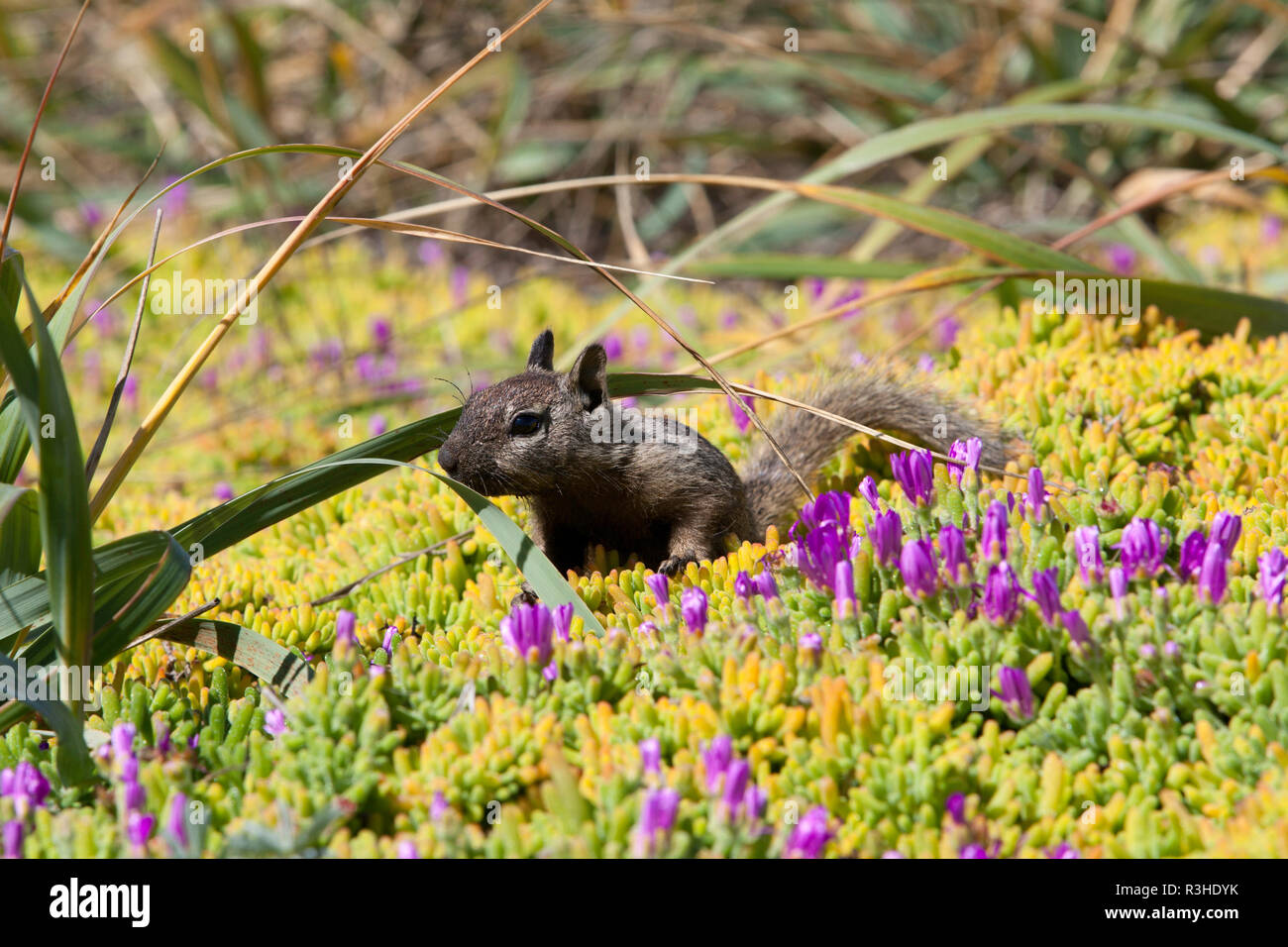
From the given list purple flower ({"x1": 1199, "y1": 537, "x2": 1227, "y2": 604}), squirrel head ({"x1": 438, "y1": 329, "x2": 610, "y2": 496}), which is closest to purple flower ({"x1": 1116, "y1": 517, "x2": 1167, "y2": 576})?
purple flower ({"x1": 1199, "y1": 537, "x2": 1227, "y2": 604})

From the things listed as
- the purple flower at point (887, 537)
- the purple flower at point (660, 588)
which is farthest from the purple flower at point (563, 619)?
the purple flower at point (887, 537)

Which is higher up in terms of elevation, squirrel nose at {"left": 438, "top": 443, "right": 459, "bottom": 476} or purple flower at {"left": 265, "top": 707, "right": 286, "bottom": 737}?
squirrel nose at {"left": 438, "top": 443, "right": 459, "bottom": 476}

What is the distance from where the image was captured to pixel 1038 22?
9078 mm

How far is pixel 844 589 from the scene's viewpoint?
291cm

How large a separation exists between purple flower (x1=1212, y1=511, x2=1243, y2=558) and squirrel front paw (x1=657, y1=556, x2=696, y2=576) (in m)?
1.41

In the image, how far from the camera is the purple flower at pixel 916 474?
10.4 ft

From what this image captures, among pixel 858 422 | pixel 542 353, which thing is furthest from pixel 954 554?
pixel 542 353

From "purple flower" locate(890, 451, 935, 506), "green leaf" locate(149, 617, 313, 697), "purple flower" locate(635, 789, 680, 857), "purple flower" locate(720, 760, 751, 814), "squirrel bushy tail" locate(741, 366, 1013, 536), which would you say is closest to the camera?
"purple flower" locate(635, 789, 680, 857)

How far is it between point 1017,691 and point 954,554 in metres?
0.37

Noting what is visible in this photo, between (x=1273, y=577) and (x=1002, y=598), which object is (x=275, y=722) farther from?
(x=1273, y=577)

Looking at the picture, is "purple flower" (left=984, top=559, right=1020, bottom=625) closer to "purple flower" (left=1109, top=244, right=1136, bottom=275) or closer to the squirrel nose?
the squirrel nose

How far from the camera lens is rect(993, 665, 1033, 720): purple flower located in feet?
8.71
